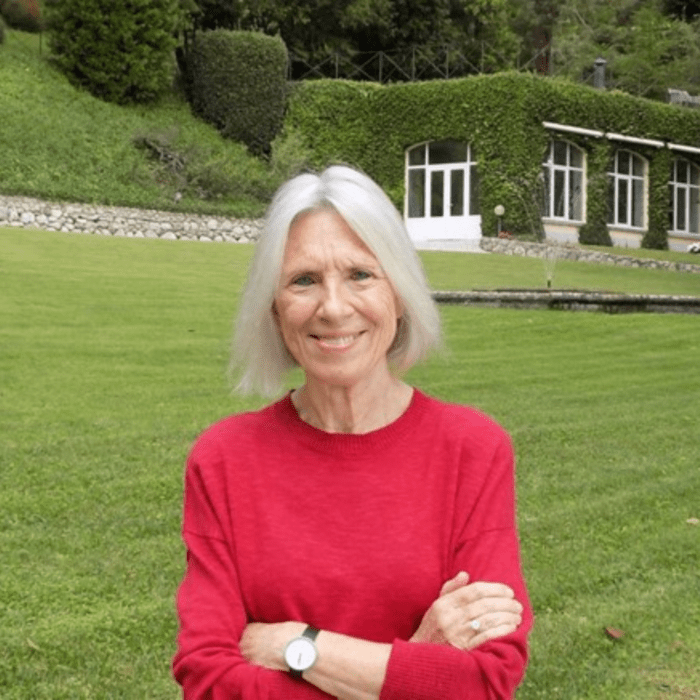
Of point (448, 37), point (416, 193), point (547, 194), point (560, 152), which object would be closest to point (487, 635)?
point (547, 194)

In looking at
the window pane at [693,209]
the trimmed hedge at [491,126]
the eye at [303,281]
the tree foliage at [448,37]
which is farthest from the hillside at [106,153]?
the eye at [303,281]

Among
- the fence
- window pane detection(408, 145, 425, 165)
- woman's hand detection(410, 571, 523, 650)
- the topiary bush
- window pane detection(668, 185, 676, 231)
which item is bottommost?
woman's hand detection(410, 571, 523, 650)

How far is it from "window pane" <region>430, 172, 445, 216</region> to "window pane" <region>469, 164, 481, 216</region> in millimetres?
809

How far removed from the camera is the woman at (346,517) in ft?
7.35

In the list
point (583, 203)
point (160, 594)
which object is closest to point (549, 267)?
point (583, 203)

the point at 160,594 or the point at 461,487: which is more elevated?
the point at 461,487

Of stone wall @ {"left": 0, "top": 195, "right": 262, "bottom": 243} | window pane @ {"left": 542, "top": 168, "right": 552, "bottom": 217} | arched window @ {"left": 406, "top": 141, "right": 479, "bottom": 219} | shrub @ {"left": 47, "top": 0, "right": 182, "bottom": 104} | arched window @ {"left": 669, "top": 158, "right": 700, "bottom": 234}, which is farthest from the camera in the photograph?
arched window @ {"left": 669, "top": 158, "right": 700, "bottom": 234}

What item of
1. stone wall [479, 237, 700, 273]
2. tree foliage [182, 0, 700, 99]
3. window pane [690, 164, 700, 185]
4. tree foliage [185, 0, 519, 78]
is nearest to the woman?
stone wall [479, 237, 700, 273]

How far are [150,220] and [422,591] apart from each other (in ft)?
87.8

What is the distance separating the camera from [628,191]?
37156mm

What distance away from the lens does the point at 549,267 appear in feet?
79.6

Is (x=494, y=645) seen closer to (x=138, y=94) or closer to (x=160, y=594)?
(x=160, y=594)

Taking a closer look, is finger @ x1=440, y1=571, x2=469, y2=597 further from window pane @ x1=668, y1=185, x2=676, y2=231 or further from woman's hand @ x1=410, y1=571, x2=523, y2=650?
window pane @ x1=668, y1=185, x2=676, y2=231

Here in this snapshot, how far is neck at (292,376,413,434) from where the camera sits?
2.38m
